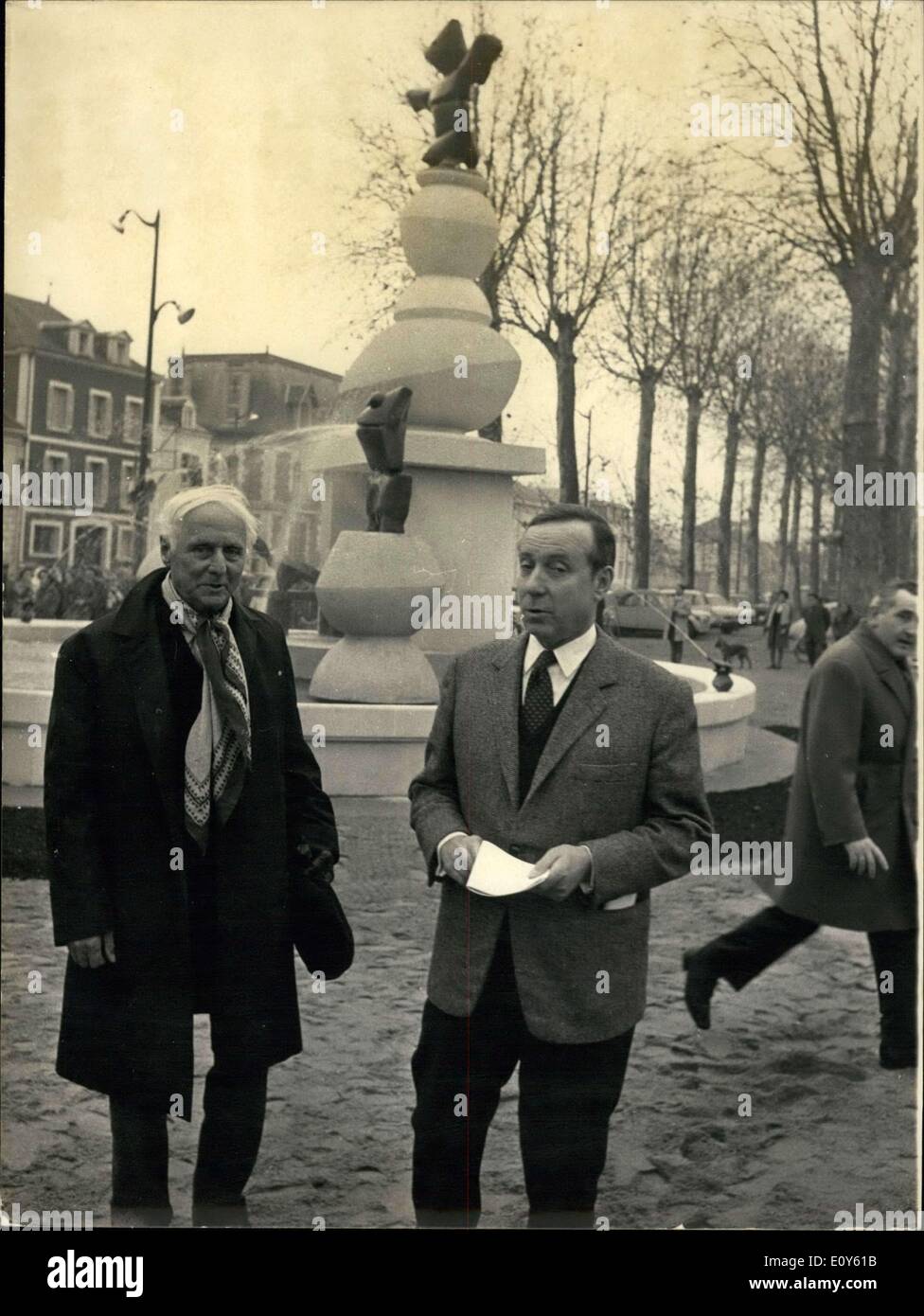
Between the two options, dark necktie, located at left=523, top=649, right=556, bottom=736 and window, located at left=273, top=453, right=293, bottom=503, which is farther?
window, located at left=273, top=453, right=293, bottom=503

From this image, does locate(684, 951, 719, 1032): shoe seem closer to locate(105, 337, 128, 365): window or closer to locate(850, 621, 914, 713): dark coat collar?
locate(850, 621, 914, 713): dark coat collar

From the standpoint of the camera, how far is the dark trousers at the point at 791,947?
3.79m

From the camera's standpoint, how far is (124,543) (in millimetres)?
4043

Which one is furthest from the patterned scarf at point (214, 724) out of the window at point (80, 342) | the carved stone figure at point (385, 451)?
the window at point (80, 342)

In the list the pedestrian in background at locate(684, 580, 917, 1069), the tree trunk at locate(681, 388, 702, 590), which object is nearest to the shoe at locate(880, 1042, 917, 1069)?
the pedestrian in background at locate(684, 580, 917, 1069)

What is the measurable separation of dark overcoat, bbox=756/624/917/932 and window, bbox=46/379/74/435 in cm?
260

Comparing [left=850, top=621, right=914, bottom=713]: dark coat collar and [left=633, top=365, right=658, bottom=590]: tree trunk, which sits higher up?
[left=633, top=365, right=658, bottom=590]: tree trunk

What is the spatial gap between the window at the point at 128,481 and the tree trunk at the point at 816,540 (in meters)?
2.30

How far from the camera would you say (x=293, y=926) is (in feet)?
10.9

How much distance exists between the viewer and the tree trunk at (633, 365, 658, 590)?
4.06 m

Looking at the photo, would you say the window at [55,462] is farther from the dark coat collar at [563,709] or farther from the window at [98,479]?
the dark coat collar at [563,709]

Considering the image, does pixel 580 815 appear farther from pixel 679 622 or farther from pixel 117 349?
pixel 117 349

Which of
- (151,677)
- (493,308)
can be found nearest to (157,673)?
(151,677)
